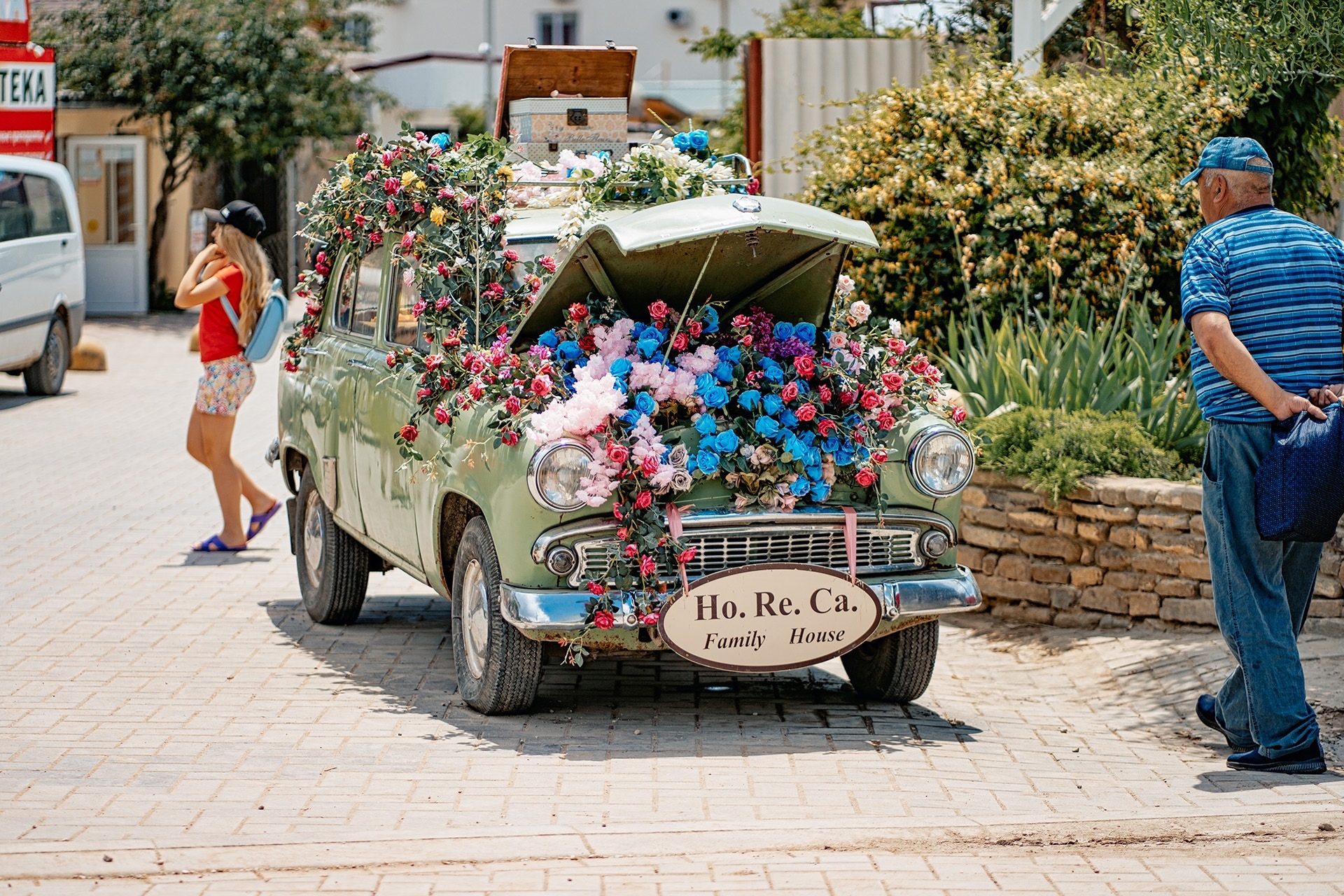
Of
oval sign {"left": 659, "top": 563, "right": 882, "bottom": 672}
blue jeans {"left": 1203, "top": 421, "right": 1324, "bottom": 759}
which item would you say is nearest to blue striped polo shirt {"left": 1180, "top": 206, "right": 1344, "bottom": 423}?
blue jeans {"left": 1203, "top": 421, "right": 1324, "bottom": 759}

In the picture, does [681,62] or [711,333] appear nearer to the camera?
[711,333]

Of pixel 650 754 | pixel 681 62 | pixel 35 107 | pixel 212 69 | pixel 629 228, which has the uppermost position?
pixel 681 62

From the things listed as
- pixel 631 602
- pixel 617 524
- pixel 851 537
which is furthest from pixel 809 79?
pixel 631 602

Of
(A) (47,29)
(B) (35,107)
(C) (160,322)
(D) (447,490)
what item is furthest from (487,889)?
(A) (47,29)

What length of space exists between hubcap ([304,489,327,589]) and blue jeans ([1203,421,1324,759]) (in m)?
4.00

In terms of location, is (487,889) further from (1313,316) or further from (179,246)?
(179,246)

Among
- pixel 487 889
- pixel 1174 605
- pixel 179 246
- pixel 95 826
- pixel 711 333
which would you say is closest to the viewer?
pixel 487 889

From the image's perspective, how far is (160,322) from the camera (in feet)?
82.9

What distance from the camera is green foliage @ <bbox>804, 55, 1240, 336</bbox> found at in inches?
366

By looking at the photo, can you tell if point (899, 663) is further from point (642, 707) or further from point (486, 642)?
point (486, 642)

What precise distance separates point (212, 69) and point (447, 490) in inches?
860

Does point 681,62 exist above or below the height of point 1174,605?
above

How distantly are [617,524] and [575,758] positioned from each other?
0.77m

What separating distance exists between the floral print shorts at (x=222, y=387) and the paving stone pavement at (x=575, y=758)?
1110 millimetres
